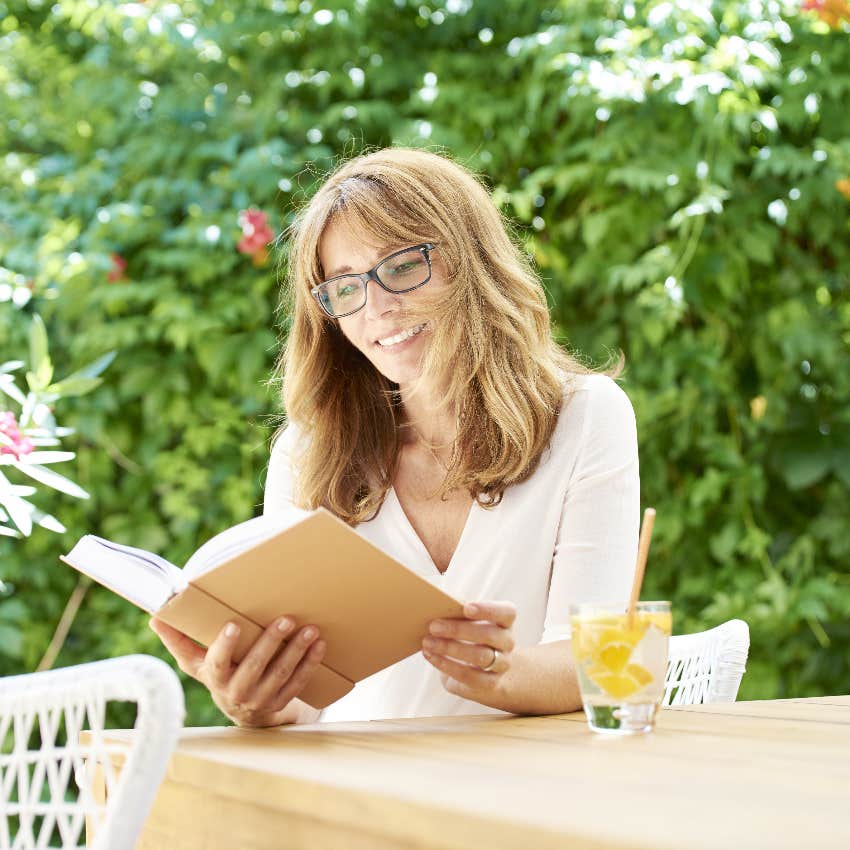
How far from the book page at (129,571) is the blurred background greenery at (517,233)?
56.6 inches

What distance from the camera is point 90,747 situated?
81 cm

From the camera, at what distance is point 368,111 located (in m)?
2.95

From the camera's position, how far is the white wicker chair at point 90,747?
0.75 meters

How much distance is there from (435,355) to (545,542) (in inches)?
12.7

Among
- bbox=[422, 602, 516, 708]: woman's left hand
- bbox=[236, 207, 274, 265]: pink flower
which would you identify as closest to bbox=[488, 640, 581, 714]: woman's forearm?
bbox=[422, 602, 516, 708]: woman's left hand

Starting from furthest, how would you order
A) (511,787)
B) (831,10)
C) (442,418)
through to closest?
(831,10)
(442,418)
(511,787)

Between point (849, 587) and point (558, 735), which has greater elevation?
point (558, 735)

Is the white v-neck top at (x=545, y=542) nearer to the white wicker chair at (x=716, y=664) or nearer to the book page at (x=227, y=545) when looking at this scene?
the white wicker chair at (x=716, y=664)

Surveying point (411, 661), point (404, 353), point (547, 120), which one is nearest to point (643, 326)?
point (547, 120)

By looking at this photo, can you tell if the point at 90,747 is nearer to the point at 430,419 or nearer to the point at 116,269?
the point at 430,419

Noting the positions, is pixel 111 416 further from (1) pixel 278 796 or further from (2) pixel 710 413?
(1) pixel 278 796

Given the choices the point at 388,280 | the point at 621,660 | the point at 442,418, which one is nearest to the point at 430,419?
the point at 442,418

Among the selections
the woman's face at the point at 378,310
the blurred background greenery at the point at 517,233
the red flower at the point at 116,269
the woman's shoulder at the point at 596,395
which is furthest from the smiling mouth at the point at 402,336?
the red flower at the point at 116,269

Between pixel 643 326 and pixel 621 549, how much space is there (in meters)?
1.31
